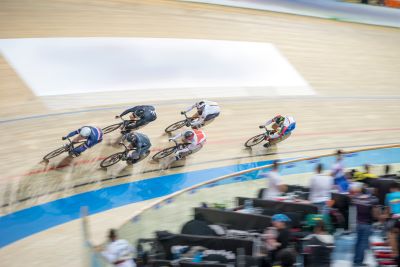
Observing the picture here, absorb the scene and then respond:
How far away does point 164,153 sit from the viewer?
10.7 m

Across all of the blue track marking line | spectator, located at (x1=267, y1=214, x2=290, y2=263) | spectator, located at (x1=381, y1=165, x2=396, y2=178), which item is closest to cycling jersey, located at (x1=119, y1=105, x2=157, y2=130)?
the blue track marking line

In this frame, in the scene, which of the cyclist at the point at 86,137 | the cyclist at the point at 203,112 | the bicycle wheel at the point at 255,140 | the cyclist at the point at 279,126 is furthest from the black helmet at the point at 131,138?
the cyclist at the point at 279,126

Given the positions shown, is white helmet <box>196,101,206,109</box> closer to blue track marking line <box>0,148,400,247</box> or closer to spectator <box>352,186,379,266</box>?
blue track marking line <box>0,148,400,247</box>

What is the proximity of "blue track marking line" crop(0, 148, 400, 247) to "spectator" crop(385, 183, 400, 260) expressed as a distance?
1982 millimetres

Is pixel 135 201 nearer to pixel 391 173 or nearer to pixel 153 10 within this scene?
pixel 391 173

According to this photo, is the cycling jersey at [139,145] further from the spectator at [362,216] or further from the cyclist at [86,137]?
the spectator at [362,216]

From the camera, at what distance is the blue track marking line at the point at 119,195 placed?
28.1 ft

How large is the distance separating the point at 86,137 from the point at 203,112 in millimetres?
2727

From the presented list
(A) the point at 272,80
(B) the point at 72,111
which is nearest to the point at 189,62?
(A) the point at 272,80

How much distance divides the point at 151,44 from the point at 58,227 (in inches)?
257

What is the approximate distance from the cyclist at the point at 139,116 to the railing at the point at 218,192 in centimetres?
304

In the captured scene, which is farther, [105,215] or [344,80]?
[344,80]

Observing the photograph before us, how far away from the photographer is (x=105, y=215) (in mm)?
9156

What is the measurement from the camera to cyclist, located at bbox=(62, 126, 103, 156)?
390 inches
